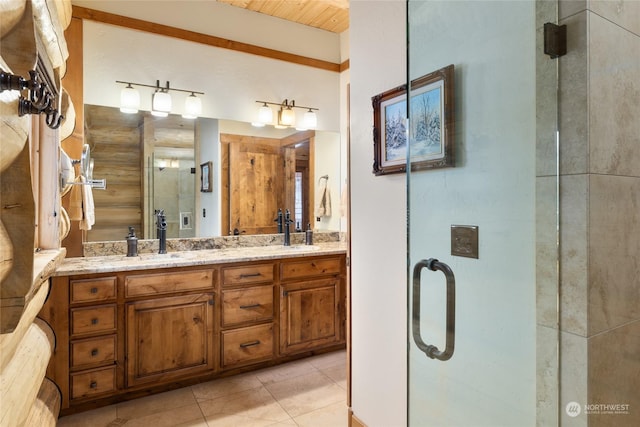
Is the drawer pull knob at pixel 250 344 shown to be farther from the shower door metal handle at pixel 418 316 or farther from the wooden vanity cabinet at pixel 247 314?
the shower door metal handle at pixel 418 316

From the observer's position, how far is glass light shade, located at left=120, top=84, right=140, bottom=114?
2.72 meters

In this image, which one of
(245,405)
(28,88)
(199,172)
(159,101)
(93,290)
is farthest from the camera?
(199,172)

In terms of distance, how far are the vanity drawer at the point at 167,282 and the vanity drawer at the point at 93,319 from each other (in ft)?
0.47

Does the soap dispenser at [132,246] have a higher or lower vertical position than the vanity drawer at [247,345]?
higher

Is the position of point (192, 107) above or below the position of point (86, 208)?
above

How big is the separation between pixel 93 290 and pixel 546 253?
7.71ft

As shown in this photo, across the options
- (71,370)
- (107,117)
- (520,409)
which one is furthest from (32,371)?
(107,117)

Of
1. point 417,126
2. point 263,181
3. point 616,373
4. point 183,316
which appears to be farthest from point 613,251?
point 263,181

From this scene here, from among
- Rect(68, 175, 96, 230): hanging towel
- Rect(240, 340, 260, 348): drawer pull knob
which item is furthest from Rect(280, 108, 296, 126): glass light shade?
Rect(240, 340, 260, 348): drawer pull knob

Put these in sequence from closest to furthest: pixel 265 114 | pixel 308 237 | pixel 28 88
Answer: pixel 28 88
pixel 265 114
pixel 308 237

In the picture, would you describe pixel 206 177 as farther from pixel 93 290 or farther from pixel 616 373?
pixel 616 373

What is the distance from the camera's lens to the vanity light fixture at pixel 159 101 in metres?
2.73

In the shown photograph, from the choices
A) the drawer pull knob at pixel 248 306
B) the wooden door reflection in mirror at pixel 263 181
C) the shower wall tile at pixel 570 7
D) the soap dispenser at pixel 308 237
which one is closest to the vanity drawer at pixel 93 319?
the drawer pull knob at pixel 248 306

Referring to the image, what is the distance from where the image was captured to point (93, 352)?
2.21 m
